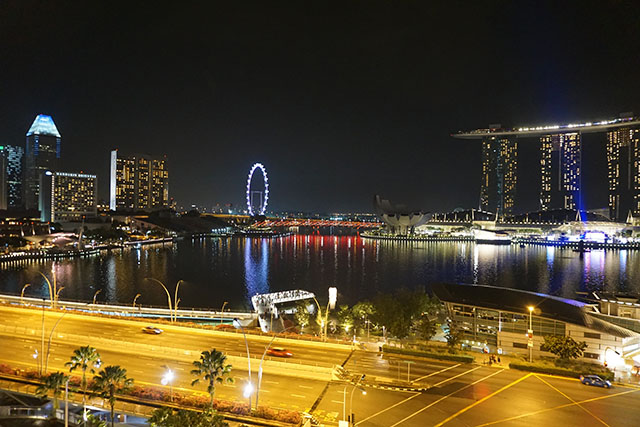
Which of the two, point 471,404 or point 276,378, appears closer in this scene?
point 471,404

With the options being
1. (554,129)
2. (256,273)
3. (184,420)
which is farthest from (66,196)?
(554,129)

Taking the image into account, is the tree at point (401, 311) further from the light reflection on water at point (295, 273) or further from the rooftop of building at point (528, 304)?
the light reflection on water at point (295, 273)

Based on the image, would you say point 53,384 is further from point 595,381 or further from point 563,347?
point 563,347

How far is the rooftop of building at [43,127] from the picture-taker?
140 metres

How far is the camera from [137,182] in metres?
170

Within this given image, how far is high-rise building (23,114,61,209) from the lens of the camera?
13812cm

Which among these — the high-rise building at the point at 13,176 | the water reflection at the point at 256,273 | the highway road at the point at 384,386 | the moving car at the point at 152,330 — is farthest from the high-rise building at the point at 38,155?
the highway road at the point at 384,386

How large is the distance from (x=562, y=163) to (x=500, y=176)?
26.7 meters

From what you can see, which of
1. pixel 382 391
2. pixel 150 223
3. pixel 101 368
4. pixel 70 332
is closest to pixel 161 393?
pixel 101 368

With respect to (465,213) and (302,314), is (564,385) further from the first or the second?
(465,213)

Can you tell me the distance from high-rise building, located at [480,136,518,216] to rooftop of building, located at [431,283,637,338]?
17084cm

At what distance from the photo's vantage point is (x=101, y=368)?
16391 mm

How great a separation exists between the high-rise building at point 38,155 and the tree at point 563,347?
498 ft

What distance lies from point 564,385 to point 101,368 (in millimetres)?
16597
